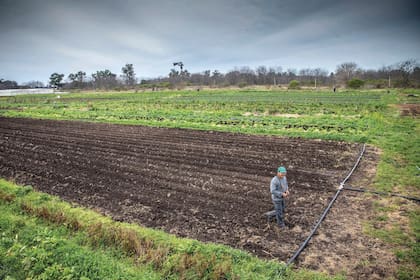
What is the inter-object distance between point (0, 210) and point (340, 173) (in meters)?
11.6

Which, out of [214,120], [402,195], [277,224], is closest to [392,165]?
[402,195]

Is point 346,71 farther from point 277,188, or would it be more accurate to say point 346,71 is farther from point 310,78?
point 277,188

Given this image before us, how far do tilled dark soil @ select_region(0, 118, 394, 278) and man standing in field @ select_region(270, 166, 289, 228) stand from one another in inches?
12.1

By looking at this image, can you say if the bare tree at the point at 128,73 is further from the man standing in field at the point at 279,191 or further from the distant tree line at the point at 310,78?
the man standing in field at the point at 279,191

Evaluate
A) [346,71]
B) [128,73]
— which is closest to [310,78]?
[346,71]

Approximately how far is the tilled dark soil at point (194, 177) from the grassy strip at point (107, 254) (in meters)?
0.53

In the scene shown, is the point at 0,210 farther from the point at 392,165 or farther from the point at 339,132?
the point at 339,132

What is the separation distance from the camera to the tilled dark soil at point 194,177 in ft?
22.9

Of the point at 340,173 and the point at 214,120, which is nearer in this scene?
the point at 340,173

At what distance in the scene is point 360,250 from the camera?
5945 millimetres

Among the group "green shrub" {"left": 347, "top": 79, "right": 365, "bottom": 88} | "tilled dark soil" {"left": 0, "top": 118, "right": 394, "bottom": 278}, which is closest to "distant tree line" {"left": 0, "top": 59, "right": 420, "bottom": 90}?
"green shrub" {"left": 347, "top": 79, "right": 365, "bottom": 88}

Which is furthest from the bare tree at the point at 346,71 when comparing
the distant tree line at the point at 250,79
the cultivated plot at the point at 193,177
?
the cultivated plot at the point at 193,177

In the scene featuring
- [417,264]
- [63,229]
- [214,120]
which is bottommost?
[417,264]

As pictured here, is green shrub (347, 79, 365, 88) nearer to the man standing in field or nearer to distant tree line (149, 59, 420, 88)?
distant tree line (149, 59, 420, 88)
